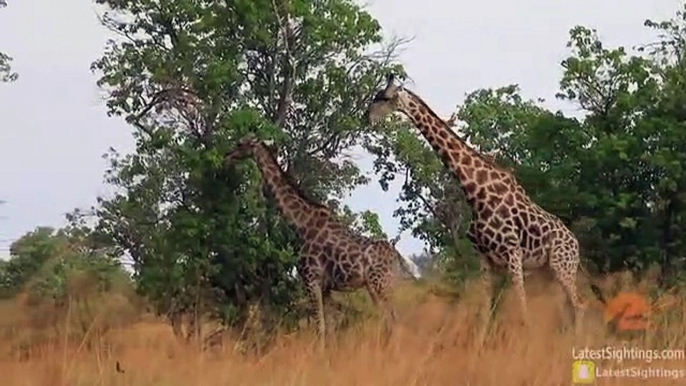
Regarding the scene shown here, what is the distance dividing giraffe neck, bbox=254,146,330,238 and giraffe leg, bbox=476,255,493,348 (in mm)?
2508

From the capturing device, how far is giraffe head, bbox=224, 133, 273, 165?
1241 cm

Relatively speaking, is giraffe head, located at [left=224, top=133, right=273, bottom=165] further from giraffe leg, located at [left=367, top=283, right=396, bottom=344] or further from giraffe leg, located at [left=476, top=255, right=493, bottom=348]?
giraffe leg, located at [left=476, top=255, right=493, bottom=348]

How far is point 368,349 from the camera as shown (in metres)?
6.55

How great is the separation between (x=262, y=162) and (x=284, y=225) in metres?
2.36

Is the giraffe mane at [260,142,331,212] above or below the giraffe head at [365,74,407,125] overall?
below

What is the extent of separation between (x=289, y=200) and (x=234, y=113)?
235 cm

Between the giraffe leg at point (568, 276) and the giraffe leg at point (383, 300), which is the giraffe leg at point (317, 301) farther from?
the giraffe leg at point (568, 276)

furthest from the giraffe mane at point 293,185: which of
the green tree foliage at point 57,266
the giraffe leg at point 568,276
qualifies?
the giraffe leg at point 568,276

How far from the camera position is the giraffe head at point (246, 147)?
40.7 ft

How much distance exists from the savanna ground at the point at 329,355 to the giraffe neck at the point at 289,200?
3875mm

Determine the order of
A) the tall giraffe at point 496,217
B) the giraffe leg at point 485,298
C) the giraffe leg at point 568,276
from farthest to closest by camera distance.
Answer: the tall giraffe at point 496,217, the giraffe leg at point 568,276, the giraffe leg at point 485,298

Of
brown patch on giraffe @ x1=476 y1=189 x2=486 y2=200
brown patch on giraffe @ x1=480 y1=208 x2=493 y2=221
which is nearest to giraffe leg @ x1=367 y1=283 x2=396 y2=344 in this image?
brown patch on giraffe @ x1=480 y1=208 x2=493 y2=221

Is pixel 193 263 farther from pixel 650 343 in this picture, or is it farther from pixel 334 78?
pixel 650 343

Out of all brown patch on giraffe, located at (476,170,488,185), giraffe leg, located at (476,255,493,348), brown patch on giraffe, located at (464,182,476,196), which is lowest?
giraffe leg, located at (476,255,493,348)
